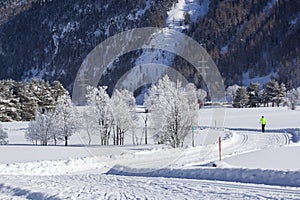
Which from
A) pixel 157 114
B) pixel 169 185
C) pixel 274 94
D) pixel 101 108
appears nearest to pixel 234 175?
pixel 169 185

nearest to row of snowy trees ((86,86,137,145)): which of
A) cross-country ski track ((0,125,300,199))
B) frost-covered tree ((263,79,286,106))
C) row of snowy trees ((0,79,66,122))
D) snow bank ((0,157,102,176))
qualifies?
row of snowy trees ((0,79,66,122))

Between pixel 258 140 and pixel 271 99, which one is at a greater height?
pixel 271 99

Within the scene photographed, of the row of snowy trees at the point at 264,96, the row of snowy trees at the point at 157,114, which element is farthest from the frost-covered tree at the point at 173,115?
the row of snowy trees at the point at 264,96

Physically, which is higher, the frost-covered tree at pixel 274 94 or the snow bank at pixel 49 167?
the frost-covered tree at pixel 274 94

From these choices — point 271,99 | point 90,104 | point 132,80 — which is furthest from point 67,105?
point 132,80

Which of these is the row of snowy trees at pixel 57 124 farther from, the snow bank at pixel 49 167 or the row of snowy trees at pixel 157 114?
the snow bank at pixel 49 167

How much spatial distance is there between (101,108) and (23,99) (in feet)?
110

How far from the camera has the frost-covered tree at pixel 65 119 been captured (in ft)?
205

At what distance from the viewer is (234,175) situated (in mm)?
15602

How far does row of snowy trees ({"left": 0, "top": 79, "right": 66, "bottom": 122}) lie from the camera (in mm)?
80625

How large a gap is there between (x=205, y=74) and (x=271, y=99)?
41671 mm

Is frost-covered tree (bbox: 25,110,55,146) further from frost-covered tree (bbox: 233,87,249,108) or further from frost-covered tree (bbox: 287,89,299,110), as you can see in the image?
frost-covered tree (bbox: 233,87,249,108)

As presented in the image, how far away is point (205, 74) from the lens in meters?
159

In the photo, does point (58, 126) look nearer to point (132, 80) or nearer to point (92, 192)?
point (92, 192)
